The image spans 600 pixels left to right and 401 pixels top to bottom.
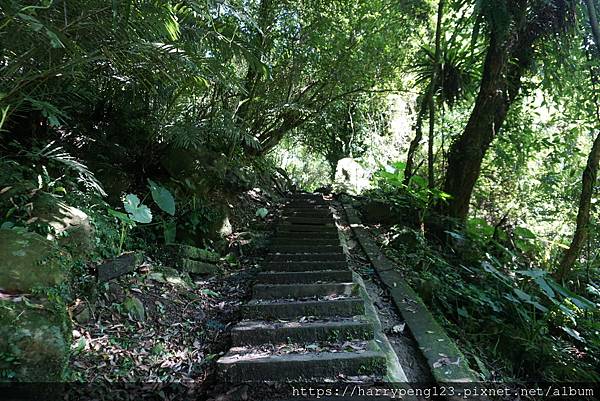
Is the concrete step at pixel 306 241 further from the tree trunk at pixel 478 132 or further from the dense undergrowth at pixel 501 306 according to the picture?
the tree trunk at pixel 478 132

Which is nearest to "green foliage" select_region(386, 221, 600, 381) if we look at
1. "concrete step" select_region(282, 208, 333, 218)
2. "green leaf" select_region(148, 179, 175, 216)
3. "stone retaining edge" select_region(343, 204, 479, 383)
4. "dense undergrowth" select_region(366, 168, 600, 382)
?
"dense undergrowth" select_region(366, 168, 600, 382)

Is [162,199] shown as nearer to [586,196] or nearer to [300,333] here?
[300,333]

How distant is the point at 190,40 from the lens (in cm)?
401

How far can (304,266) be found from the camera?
3910mm

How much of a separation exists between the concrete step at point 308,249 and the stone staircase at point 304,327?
12mm

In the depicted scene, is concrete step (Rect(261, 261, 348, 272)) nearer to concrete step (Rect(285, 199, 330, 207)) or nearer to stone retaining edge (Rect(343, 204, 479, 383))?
stone retaining edge (Rect(343, 204, 479, 383))

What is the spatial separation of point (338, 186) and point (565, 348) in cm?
606

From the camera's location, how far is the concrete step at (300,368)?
2191 millimetres

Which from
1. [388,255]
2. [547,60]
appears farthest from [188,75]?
[547,60]

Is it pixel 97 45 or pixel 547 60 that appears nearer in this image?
pixel 97 45

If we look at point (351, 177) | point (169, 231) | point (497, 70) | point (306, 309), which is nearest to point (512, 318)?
point (306, 309)

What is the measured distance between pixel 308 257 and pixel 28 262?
2.67 meters

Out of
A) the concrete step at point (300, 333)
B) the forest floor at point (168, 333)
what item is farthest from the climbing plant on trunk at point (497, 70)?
the concrete step at point (300, 333)

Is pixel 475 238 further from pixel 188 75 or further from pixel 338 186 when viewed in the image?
pixel 188 75
